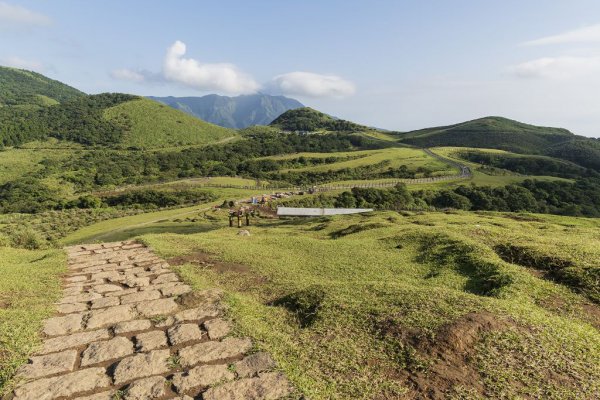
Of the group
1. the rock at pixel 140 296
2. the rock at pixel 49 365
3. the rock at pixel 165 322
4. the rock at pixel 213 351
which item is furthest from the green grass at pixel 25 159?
the rock at pixel 213 351

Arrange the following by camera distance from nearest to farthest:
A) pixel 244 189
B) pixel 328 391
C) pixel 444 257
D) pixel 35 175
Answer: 1. pixel 328 391
2. pixel 444 257
3. pixel 244 189
4. pixel 35 175

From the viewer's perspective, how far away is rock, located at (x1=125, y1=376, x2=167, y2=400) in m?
6.42

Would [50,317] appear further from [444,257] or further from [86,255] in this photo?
[444,257]

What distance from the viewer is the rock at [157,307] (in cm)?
1002

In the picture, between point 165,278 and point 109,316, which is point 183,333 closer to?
point 109,316

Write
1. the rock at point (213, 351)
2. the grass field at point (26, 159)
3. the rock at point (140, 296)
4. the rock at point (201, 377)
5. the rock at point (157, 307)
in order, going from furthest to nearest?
1. the grass field at point (26, 159)
2. the rock at point (140, 296)
3. the rock at point (157, 307)
4. the rock at point (213, 351)
5. the rock at point (201, 377)

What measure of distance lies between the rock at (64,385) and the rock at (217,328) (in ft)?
7.58

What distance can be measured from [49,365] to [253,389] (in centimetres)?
435

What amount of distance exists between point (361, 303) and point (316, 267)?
18.6 feet

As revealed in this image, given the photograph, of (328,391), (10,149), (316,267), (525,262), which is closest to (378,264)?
(316,267)

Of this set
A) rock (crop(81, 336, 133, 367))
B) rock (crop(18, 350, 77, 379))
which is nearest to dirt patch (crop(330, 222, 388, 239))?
rock (crop(81, 336, 133, 367))

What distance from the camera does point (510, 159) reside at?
119 metres

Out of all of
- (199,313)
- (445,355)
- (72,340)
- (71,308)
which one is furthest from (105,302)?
(445,355)

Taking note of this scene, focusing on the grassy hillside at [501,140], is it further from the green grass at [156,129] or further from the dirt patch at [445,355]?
the dirt patch at [445,355]
